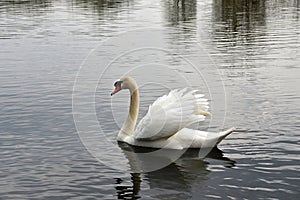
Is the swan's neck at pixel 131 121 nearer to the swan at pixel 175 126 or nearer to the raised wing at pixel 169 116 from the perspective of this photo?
the swan at pixel 175 126

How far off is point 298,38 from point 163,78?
15.4 meters

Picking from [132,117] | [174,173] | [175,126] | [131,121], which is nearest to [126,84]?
[132,117]

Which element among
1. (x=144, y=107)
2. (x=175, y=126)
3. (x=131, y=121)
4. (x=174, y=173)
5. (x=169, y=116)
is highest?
(x=169, y=116)

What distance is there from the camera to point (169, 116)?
42.5ft

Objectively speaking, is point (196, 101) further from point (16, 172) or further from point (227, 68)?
point (227, 68)

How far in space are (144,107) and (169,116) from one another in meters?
4.64

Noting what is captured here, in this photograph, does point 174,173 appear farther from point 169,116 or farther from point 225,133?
point 225,133

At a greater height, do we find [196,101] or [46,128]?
[196,101]

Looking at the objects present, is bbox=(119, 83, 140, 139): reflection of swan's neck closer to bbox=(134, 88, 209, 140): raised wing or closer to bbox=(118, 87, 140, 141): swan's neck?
bbox=(118, 87, 140, 141): swan's neck

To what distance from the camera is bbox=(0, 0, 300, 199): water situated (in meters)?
11.4

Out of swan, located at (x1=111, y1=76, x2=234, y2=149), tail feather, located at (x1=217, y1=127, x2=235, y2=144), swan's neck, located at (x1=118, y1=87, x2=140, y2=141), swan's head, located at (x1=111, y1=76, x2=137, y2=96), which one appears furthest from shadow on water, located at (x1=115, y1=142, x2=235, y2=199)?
swan's head, located at (x1=111, y1=76, x2=137, y2=96)

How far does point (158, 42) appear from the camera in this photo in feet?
112

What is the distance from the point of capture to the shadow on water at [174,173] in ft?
36.6

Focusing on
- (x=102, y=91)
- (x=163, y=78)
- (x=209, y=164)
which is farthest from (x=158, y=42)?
(x=209, y=164)
